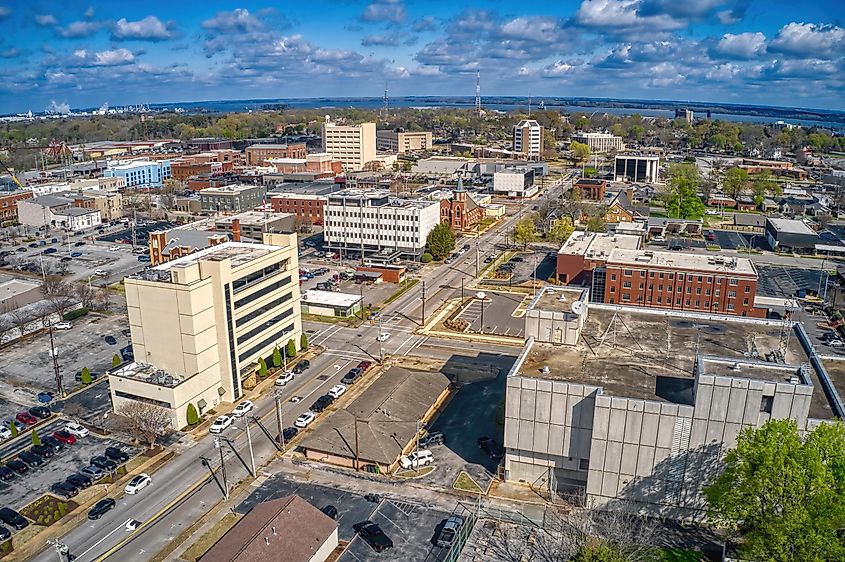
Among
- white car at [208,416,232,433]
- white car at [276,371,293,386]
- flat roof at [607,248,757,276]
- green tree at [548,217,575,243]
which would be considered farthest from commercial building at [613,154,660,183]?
white car at [208,416,232,433]

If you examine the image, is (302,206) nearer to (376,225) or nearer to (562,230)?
(376,225)

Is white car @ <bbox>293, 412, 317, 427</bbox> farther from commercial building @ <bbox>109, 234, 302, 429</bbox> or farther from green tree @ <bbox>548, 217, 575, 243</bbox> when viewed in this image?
green tree @ <bbox>548, 217, 575, 243</bbox>

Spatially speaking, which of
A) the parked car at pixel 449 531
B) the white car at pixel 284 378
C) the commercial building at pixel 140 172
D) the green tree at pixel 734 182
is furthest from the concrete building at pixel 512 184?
the parked car at pixel 449 531

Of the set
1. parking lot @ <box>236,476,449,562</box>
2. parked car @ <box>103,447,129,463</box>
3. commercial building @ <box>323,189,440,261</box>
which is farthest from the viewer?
commercial building @ <box>323,189,440,261</box>

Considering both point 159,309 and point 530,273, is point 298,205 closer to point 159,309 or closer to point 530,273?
point 530,273

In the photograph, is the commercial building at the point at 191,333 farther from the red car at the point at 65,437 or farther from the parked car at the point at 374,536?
the parked car at the point at 374,536
